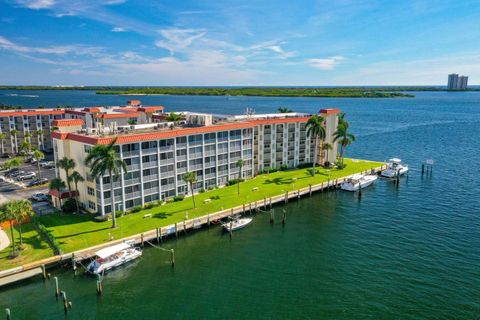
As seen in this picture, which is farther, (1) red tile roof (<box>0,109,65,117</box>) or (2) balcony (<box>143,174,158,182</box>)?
(1) red tile roof (<box>0,109,65,117</box>)

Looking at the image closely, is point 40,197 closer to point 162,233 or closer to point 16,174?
point 16,174

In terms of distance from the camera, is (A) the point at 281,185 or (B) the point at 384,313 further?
(A) the point at 281,185

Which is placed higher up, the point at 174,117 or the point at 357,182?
the point at 174,117

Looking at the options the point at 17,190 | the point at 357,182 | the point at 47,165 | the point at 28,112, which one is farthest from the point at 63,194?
the point at 28,112

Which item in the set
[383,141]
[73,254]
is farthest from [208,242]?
[383,141]

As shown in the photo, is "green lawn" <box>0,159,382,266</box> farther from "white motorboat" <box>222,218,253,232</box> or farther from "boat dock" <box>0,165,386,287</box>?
"white motorboat" <box>222,218,253,232</box>

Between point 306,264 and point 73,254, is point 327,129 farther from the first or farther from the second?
point 73,254

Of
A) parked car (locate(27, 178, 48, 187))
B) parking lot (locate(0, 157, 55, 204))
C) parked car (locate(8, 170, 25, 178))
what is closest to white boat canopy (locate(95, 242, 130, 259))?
parking lot (locate(0, 157, 55, 204))
